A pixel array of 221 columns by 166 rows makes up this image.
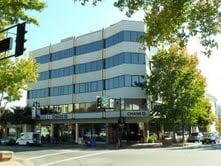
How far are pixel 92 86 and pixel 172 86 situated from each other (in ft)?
43.6

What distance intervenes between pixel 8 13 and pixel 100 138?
49641 millimetres

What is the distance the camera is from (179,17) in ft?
48.5

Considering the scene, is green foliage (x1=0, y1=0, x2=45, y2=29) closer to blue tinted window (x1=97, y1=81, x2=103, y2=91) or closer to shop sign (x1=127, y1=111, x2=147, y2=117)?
shop sign (x1=127, y1=111, x2=147, y2=117)

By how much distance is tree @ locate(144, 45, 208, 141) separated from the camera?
6209cm

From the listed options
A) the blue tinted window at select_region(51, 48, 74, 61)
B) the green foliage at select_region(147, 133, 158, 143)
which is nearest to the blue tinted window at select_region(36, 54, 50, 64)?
the blue tinted window at select_region(51, 48, 74, 61)

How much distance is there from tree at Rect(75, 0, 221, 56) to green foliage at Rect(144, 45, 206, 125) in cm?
4593

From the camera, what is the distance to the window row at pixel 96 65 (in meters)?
64.1

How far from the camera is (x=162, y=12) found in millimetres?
14867

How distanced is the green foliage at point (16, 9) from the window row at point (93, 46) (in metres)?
38.8

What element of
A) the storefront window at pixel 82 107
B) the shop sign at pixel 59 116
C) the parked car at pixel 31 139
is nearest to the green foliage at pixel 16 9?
the parked car at pixel 31 139

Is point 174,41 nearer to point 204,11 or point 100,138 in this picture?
point 204,11

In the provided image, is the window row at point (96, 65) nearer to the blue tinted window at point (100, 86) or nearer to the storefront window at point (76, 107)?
the blue tinted window at point (100, 86)

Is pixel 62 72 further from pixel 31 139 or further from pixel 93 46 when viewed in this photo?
pixel 31 139

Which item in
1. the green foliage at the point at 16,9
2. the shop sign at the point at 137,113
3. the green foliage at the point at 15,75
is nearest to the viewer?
the green foliage at the point at 16,9
